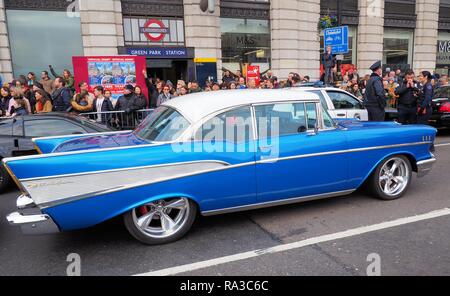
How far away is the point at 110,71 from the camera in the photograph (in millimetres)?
10242

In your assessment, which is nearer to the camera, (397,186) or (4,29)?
(397,186)

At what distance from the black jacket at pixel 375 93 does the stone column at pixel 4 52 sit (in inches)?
486

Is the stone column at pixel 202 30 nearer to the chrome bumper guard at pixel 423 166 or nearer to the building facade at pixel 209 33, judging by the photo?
the building facade at pixel 209 33

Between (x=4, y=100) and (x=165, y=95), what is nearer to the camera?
(x=4, y=100)

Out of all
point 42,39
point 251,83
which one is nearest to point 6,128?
point 251,83

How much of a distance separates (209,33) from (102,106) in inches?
326

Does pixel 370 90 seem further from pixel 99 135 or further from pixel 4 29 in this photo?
pixel 4 29

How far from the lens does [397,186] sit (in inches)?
202

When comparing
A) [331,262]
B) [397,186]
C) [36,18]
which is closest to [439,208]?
[397,186]

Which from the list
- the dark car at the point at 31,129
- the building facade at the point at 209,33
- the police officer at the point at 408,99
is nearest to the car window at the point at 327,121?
the dark car at the point at 31,129

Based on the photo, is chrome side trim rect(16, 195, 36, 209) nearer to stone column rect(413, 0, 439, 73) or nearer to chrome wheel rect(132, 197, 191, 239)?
chrome wheel rect(132, 197, 191, 239)

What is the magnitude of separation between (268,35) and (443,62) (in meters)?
13.2

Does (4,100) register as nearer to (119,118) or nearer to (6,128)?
(119,118)

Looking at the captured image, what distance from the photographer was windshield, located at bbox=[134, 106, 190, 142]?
3950 mm
